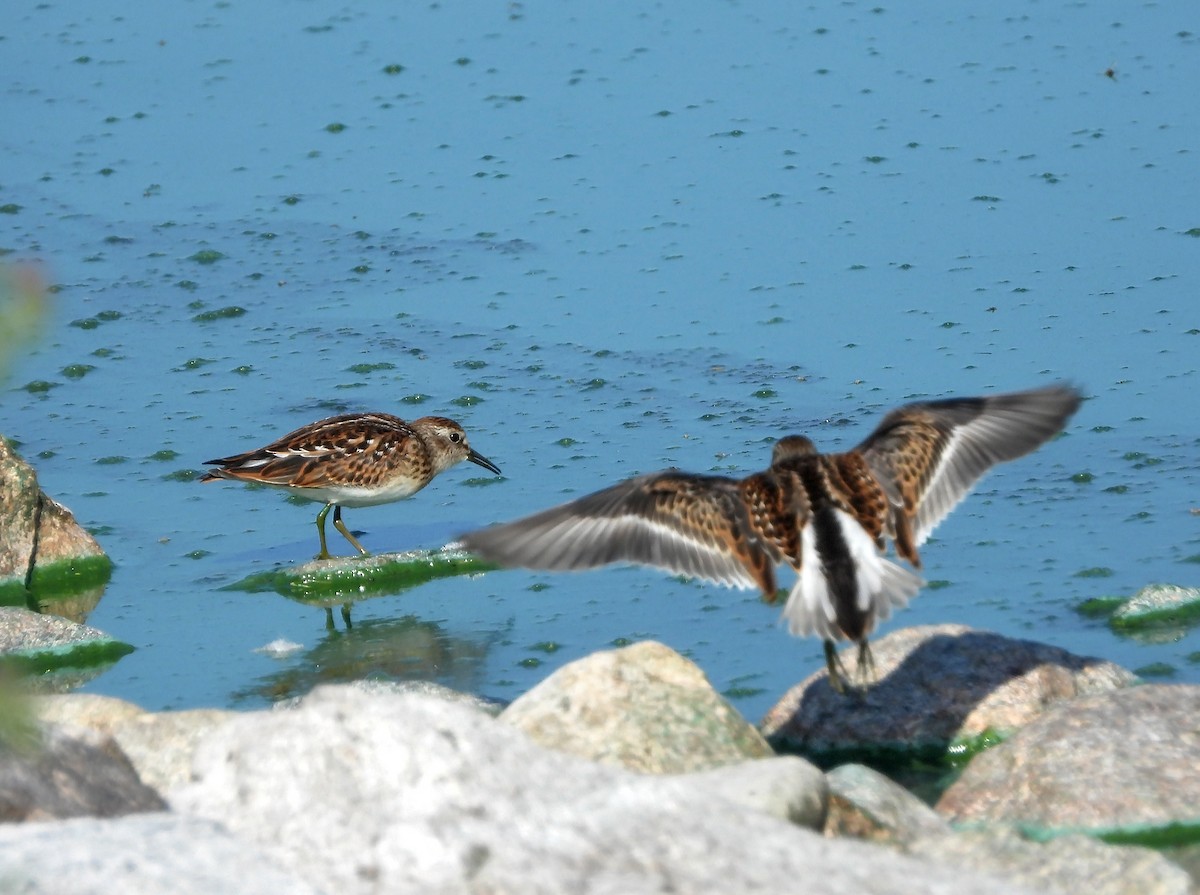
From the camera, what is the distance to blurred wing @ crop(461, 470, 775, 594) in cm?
675

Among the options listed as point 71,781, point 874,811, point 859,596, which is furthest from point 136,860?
point 859,596

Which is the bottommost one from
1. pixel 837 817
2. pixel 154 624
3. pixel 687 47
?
pixel 154 624

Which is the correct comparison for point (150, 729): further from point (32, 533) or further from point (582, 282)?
point (582, 282)

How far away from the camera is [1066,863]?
5.33 meters

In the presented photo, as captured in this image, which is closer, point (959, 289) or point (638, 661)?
point (638, 661)

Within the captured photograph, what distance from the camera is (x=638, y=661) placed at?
639 cm

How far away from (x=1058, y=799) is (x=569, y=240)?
6880 mm

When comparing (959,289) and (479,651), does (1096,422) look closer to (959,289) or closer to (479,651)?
(959,289)

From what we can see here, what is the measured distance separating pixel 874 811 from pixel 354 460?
4443mm

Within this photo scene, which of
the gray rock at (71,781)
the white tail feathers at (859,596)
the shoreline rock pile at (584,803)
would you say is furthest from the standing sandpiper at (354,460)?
the gray rock at (71,781)

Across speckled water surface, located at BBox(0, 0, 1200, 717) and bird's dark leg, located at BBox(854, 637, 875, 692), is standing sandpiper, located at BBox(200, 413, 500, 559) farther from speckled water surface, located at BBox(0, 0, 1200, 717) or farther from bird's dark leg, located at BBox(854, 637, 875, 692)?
bird's dark leg, located at BBox(854, 637, 875, 692)

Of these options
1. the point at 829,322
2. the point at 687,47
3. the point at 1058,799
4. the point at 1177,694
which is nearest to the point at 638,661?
the point at 1058,799

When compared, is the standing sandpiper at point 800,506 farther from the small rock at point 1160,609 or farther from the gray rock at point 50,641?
the gray rock at point 50,641

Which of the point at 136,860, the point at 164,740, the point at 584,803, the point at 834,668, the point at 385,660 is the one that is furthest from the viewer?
the point at 385,660
